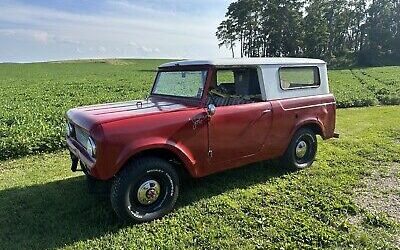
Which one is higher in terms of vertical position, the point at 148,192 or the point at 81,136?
the point at 81,136

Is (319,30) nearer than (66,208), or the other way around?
(66,208)

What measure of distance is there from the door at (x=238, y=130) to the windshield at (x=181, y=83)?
1.37 feet

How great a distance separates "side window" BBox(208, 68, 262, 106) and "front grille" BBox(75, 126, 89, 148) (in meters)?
1.75

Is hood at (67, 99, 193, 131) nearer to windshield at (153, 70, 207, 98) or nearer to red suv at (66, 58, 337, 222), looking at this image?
red suv at (66, 58, 337, 222)

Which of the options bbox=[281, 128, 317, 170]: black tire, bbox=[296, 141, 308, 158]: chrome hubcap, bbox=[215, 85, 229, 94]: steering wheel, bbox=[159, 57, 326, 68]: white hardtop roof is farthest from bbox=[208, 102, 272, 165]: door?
bbox=[296, 141, 308, 158]: chrome hubcap

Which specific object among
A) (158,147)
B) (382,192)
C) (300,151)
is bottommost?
(382,192)

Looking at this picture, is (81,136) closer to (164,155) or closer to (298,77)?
(164,155)

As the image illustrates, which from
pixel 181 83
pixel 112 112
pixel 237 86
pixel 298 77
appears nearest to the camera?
pixel 112 112

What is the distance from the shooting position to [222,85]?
4586 mm

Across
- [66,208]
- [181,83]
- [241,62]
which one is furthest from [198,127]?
[66,208]

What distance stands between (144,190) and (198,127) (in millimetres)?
980

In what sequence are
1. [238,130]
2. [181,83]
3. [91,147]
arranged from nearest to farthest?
[91,147] → [238,130] → [181,83]

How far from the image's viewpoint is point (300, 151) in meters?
5.45

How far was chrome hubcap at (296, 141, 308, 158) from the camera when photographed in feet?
17.7
